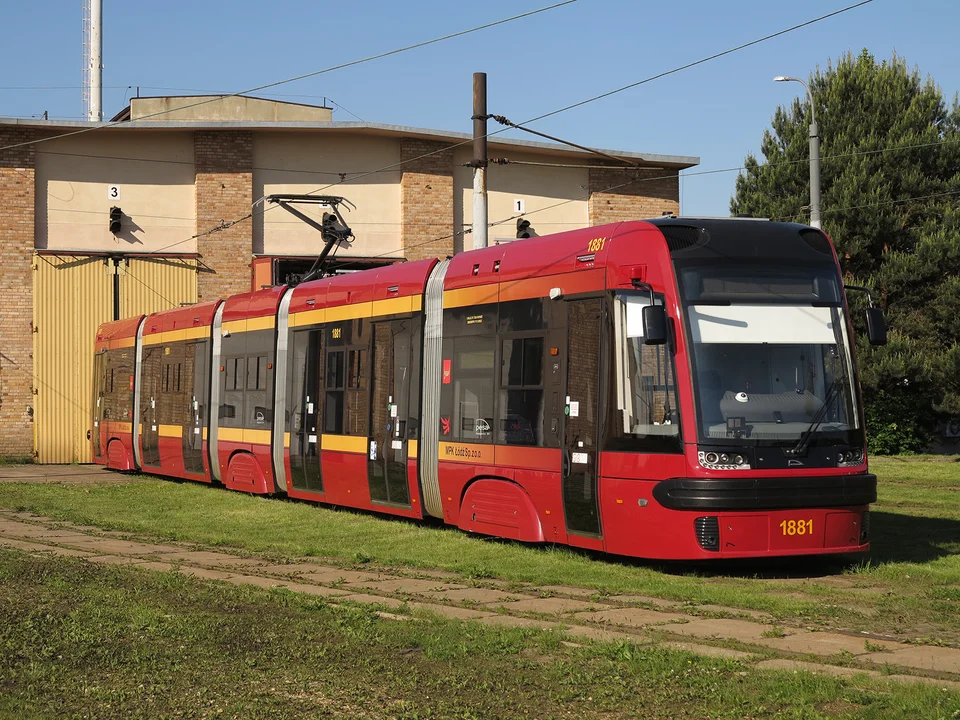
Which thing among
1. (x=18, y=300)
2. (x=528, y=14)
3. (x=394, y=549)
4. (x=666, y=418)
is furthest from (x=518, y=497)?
(x=18, y=300)

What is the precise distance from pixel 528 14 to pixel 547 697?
15.5m

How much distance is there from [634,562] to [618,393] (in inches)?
72.6

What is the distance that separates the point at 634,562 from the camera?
12812 millimetres

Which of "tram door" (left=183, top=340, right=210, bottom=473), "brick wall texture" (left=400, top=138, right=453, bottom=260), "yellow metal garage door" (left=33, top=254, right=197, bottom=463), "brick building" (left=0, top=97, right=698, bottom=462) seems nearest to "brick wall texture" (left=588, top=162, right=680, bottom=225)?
"brick building" (left=0, top=97, right=698, bottom=462)

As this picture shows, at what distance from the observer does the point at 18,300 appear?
105 ft

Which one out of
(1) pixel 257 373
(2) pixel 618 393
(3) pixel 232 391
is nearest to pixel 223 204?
(3) pixel 232 391

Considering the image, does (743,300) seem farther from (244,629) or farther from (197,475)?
(197,475)

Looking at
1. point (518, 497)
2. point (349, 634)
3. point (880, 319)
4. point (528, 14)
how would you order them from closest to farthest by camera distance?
point (349, 634) → point (880, 319) → point (518, 497) → point (528, 14)

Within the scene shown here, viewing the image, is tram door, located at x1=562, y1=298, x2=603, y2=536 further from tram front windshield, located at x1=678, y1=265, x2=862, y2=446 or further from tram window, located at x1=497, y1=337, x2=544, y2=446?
tram front windshield, located at x1=678, y1=265, x2=862, y2=446

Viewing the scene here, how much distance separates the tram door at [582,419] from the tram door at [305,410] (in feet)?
21.6

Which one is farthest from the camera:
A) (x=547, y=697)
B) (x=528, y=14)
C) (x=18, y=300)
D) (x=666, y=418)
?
(x=18, y=300)

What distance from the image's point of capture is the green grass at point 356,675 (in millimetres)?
6441

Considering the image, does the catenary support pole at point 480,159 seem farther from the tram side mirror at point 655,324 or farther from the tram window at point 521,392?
the tram side mirror at point 655,324

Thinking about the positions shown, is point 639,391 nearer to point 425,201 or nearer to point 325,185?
point 425,201
